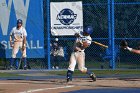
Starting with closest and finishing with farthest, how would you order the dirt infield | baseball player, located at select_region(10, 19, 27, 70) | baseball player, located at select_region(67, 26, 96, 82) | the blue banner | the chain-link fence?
the dirt infield
baseball player, located at select_region(67, 26, 96, 82)
baseball player, located at select_region(10, 19, 27, 70)
the blue banner
the chain-link fence

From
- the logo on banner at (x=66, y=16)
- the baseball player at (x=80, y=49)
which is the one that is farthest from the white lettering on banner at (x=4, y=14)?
the baseball player at (x=80, y=49)

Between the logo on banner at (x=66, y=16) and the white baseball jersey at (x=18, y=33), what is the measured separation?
6.07 ft

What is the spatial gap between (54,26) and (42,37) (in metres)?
0.72

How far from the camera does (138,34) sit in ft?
88.7

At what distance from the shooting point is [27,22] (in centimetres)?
2377

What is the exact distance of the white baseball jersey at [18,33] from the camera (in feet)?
75.0

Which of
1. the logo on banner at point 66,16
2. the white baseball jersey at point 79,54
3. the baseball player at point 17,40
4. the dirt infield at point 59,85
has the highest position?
the logo on banner at point 66,16

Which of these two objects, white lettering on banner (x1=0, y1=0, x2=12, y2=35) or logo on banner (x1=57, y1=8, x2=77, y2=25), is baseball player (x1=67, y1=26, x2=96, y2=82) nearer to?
logo on banner (x1=57, y1=8, x2=77, y2=25)

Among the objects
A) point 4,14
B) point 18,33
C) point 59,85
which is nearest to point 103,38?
point 18,33

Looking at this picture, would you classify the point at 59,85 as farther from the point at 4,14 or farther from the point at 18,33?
the point at 4,14

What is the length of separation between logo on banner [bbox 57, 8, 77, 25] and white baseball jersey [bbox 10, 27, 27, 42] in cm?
185

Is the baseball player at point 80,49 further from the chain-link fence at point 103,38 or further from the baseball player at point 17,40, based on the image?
the chain-link fence at point 103,38

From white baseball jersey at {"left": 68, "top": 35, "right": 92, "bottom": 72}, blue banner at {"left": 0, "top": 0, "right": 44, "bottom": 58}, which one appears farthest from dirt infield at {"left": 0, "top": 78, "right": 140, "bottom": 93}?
blue banner at {"left": 0, "top": 0, "right": 44, "bottom": 58}

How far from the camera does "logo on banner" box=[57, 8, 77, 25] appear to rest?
23.7 meters
